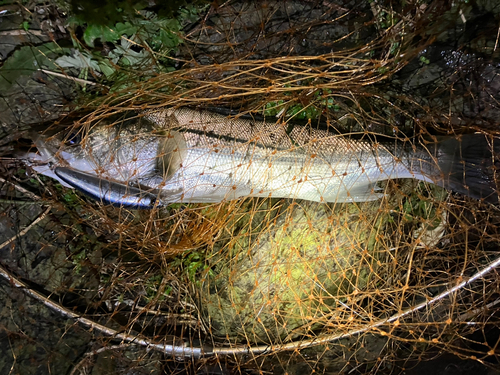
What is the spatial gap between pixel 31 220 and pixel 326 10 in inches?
166

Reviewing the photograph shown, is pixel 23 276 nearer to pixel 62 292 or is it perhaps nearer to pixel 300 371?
pixel 62 292

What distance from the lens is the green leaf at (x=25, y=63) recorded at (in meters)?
3.49

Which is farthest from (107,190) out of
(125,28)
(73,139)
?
(125,28)

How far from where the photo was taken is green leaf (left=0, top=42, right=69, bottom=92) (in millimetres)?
3494

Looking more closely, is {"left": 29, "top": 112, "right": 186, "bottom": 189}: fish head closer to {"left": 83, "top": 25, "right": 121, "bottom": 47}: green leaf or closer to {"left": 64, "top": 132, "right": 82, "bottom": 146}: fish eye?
{"left": 64, "top": 132, "right": 82, "bottom": 146}: fish eye

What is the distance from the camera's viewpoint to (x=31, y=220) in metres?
3.70

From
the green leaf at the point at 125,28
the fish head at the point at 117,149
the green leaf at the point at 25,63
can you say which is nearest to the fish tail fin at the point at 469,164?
the fish head at the point at 117,149

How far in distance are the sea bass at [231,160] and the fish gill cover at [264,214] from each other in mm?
34

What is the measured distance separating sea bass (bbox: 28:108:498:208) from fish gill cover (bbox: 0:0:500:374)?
3 cm

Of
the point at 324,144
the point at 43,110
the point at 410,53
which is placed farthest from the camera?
the point at 43,110

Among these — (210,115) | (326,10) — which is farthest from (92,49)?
(326,10)

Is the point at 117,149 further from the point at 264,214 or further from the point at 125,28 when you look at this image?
the point at 264,214

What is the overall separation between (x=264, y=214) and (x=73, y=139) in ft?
6.67

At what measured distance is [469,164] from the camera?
309 centimetres
